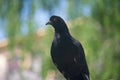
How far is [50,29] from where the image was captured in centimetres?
371

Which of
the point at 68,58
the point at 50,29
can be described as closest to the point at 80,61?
the point at 68,58

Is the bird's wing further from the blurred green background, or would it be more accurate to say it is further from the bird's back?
the blurred green background

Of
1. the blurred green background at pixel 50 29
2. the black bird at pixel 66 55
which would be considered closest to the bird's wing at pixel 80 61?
the black bird at pixel 66 55

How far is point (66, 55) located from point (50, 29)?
3.01 metres

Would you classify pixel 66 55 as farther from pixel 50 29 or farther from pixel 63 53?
pixel 50 29

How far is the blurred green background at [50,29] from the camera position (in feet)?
11.7

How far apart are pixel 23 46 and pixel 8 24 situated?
0.23 meters

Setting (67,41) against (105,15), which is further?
(105,15)

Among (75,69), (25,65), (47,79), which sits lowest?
(75,69)

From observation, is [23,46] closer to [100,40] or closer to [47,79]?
[47,79]

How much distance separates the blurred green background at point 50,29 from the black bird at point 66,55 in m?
2.77

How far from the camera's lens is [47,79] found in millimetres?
3580

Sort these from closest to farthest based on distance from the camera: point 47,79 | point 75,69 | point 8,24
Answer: point 75,69 < point 47,79 < point 8,24

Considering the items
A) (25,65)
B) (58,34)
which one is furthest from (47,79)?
(58,34)
